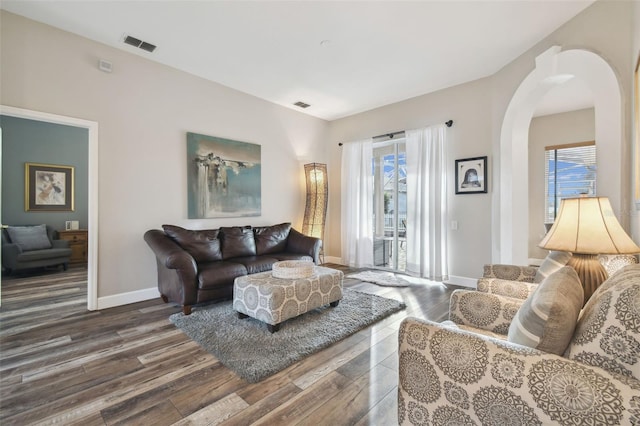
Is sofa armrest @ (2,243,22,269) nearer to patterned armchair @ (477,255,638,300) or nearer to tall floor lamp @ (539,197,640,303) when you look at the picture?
patterned armchair @ (477,255,638,300)

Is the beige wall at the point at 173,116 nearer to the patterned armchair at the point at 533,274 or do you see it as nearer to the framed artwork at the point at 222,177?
the framed artwork at the point at 222,177

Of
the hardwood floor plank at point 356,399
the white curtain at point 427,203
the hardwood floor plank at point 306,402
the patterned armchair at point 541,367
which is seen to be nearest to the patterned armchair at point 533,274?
the patterned armchair at point 541,367

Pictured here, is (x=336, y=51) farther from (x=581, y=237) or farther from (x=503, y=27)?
(x=581, y=237)

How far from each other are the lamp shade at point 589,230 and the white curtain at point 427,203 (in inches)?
98.1

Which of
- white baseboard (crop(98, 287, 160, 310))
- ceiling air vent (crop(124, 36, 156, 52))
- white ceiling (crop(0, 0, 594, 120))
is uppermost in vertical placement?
ceiling air vent (crop(124, 36, 156, 52))

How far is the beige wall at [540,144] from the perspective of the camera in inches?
203

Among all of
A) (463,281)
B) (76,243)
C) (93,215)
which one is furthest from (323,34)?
(76,243)

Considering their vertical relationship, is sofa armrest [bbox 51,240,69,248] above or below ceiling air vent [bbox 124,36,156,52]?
below

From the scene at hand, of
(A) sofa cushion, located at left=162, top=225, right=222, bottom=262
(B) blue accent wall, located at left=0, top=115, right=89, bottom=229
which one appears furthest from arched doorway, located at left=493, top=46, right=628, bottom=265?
(B) blue accent wall, located at left=0, top=115, right=89, bottom=229

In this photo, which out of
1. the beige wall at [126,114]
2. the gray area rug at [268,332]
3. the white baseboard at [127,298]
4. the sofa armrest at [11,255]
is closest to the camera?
the gray area rug at [268,332]

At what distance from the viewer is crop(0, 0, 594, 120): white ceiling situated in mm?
2604

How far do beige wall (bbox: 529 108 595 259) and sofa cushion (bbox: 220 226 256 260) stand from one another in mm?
5004

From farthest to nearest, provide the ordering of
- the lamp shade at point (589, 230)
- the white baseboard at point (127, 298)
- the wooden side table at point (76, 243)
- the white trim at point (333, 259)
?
the white trim at point (333, 259), the wooden side table at point (76, 243), the white baseboard at point (127, 298), the lamp shade at point (589, 230)

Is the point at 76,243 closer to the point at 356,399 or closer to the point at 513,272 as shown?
the point at 356,399
